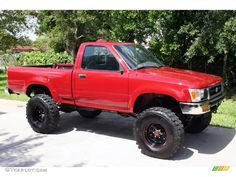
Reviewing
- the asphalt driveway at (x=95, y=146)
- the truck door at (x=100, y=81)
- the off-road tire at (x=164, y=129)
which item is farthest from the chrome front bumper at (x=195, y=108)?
the truck door at (x=100, y=81)

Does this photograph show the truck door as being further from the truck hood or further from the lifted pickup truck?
the truck hood

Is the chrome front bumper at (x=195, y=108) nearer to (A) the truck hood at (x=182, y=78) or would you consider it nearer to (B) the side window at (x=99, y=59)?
(A) the truck hood at (x=182, y=78)

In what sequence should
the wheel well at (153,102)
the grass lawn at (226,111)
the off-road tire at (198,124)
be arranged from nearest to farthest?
the wheel well at (153,102) < the off-road tire at (198,124) < the grass lawn at (226,111)

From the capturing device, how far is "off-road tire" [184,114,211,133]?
24.6 feet

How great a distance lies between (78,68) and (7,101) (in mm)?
5424

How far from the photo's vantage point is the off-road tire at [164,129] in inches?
236

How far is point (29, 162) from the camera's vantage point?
6.09 meters

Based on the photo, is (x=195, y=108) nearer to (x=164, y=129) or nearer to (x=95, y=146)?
(x=164, y=129)

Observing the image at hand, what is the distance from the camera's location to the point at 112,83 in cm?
680

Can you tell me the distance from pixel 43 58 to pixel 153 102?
26727 mm

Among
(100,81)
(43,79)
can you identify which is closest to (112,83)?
(100,81)

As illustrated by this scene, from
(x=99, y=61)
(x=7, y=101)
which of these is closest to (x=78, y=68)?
(x=99, y=61)

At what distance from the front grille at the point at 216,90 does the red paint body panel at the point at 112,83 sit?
98 millimetres

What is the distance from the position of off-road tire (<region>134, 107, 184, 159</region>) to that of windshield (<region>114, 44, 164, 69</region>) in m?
1.05
